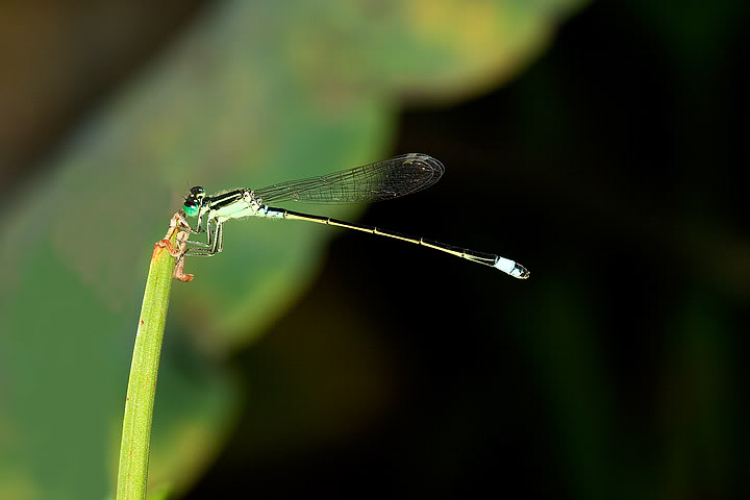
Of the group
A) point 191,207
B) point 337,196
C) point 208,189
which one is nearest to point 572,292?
point 337,196

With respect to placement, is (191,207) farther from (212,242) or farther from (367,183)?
(367,183)

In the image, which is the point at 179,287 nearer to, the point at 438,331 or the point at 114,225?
the point at 114,225

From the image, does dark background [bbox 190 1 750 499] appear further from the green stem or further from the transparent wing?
the green stem

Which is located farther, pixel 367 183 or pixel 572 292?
pixel 572 292

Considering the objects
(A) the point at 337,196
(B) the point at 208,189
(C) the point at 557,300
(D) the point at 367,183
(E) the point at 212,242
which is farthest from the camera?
(C) the point at 557,300

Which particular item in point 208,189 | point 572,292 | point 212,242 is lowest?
point 212,242
